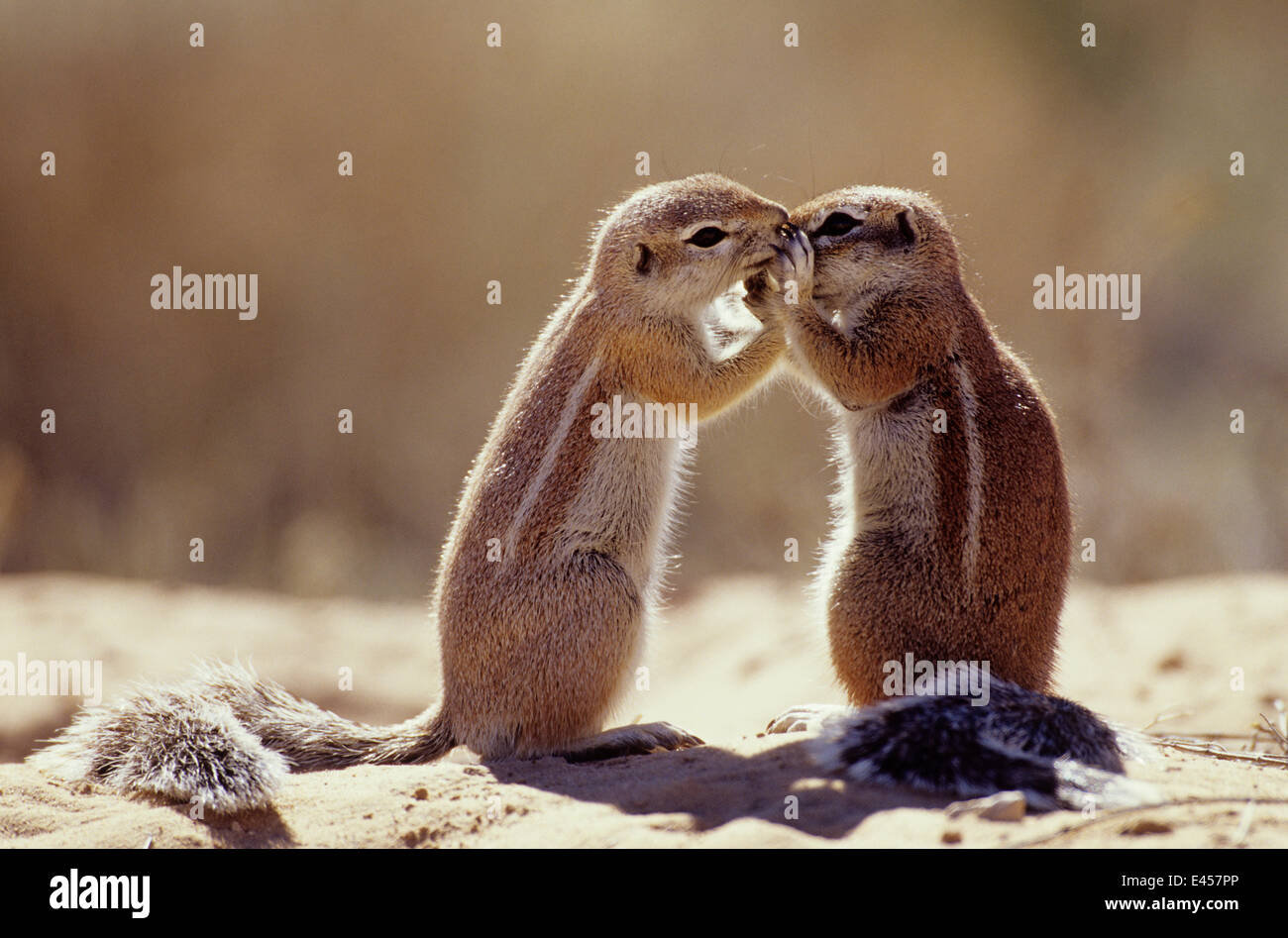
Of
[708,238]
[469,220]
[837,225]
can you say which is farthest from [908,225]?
[469,220]

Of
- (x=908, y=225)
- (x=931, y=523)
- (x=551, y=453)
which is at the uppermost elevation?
(x=908, y=225)

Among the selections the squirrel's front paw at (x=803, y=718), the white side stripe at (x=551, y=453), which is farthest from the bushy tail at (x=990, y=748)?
the white side stripe at (x=551, y=453)

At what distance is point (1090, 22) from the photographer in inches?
556

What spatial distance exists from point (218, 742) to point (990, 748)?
3.50m

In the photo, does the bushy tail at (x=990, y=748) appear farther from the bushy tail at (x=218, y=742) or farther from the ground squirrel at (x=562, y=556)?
the bushy tail at (x=218, y=742)

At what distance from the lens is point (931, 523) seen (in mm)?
5766

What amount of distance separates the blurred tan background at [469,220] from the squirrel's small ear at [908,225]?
7.61 m

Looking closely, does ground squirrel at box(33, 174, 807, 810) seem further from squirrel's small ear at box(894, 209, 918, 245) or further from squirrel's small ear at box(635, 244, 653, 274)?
squirrel's small ear at box(894, 209, 918, 245)

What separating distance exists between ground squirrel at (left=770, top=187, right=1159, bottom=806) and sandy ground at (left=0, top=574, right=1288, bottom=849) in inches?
11.7

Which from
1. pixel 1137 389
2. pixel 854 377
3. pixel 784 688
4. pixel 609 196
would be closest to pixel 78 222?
pixel 609 196

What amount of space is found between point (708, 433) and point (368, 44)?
6.85 m

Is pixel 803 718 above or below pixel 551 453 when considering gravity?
below

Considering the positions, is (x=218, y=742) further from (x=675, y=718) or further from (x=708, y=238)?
(x=675, y=718)

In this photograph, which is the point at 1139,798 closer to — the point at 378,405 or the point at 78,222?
the point at 378,405
